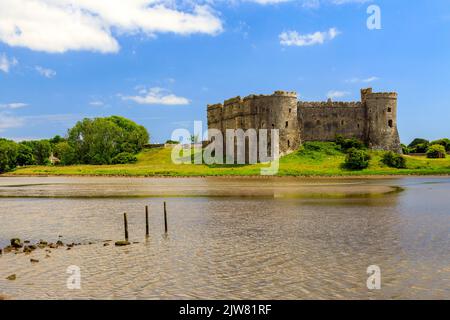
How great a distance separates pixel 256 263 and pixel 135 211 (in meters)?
16.8

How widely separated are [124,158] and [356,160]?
46118mm

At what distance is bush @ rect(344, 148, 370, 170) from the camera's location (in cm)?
6956

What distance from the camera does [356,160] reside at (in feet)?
228

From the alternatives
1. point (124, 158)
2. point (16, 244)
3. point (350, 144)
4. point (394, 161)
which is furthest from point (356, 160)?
point (16, 244)

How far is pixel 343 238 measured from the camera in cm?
2189

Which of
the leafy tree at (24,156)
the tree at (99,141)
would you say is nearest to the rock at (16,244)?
the tree at (99,141)

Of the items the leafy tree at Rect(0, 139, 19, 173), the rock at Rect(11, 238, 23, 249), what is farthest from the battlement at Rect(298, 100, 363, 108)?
the rock at Rect(11, 238, 23, 249)

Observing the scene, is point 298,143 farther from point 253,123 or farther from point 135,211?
point 135,211

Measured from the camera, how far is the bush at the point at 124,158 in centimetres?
9500

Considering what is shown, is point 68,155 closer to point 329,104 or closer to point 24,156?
point 24,156

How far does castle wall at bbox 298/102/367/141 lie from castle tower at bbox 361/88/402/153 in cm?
161
